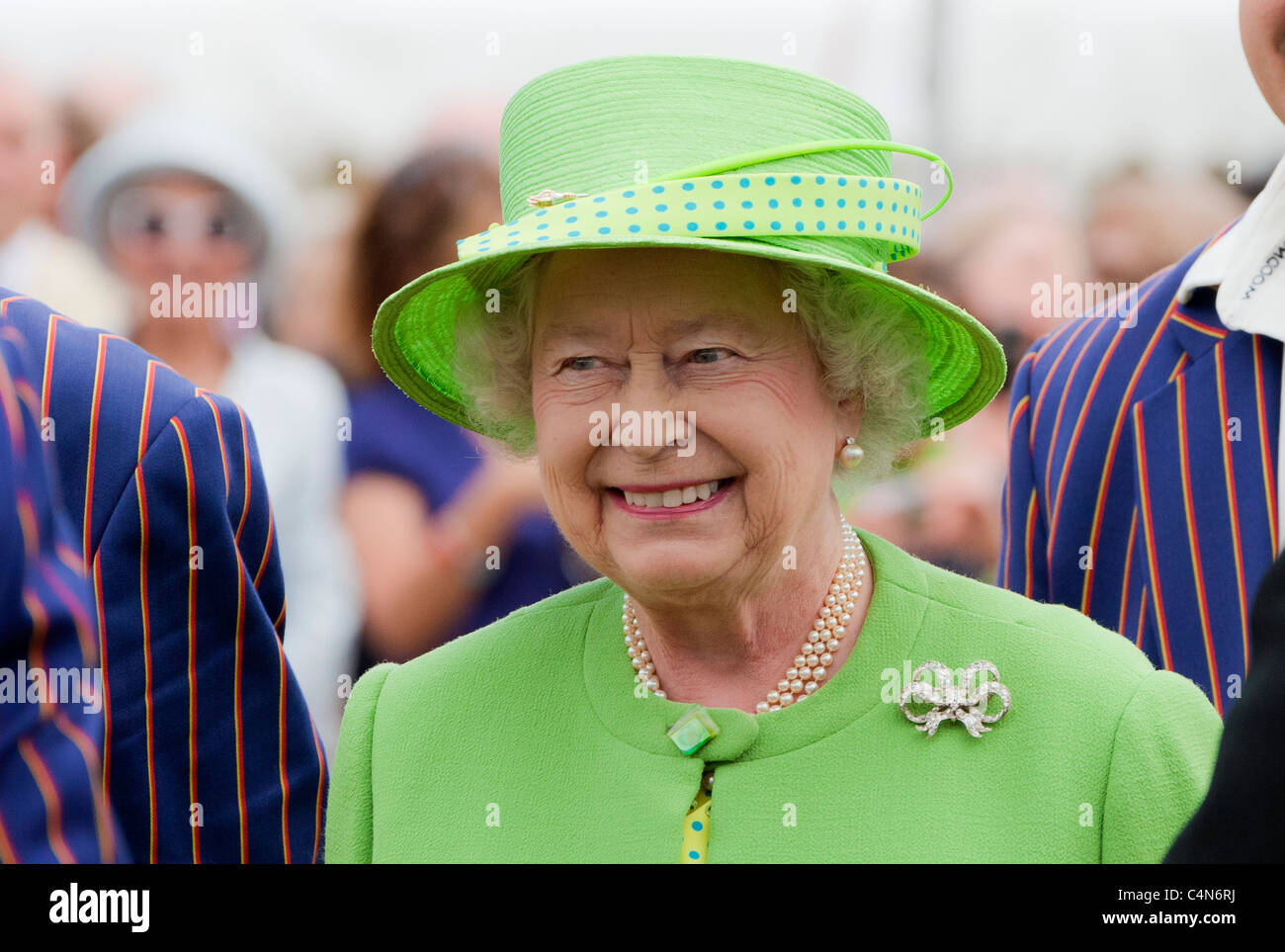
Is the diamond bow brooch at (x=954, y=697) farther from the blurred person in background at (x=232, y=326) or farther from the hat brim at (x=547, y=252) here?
the blurred person in background at (x=232, y=326)

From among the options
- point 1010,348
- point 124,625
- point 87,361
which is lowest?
point 124,625

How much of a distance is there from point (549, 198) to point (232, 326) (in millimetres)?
1438

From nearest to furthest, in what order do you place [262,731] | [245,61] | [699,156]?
[699,156] → [262,731] → [245,61]

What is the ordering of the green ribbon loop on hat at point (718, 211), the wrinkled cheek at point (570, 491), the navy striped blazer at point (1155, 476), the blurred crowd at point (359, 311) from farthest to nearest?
the blurred crowd at point (359, 311) → the navy striped blazer at point (1155, 476) → the wrinkled cheek at point (570, 491) → the green ribbon loop on hat at point (718, 211)

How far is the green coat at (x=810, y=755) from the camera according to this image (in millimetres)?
1750

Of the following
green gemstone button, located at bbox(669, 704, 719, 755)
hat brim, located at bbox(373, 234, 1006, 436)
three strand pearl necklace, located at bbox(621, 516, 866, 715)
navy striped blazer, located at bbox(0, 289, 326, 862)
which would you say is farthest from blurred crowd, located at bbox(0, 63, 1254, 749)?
green gemstone button, located at bbox(669, 704, 719, 755)

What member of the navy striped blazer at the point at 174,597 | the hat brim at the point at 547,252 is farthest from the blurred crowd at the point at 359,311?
the hat brim at the point at 547,252

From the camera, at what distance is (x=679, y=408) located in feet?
5.87

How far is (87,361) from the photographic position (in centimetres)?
212

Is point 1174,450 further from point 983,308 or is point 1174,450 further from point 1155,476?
point 983,308

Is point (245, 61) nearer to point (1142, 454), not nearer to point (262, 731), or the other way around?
point (262, 731)

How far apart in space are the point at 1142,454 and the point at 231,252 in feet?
6.03

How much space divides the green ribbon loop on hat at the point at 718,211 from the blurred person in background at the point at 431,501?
1.25m
